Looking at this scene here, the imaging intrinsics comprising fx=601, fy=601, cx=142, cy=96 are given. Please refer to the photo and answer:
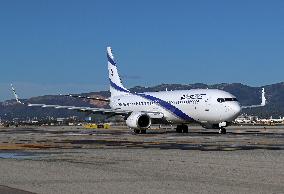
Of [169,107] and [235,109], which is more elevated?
[169,107]

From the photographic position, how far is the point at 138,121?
204 feet

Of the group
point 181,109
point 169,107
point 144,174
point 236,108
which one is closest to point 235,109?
point 236,108

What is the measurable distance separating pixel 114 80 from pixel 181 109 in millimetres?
19359

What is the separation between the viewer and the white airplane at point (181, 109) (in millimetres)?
58562

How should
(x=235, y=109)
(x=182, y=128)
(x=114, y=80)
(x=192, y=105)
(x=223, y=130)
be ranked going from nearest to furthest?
(x=235, y=109), (x=223, y=130), (x=192, y=105), (x=182, y=128), (x=114, y=80)

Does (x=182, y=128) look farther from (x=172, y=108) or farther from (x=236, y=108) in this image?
(x=236, y=108)

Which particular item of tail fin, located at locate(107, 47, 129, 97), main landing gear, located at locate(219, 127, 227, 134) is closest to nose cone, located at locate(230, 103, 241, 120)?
main landing gear, located at locate(219, 127, 227, 134)

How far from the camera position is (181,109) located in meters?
62.2

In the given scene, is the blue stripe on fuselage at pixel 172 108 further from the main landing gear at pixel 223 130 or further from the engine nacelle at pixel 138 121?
the main landing gear at pixel 223 130

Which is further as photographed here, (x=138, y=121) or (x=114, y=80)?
(x=114, y=80)

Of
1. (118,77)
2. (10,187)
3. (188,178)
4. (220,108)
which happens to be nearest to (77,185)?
(10,187)

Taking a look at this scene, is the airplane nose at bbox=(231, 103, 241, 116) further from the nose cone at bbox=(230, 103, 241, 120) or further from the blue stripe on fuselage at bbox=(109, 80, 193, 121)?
the blue stripe on fuselage at bbox=(109, 80, 193, 121)

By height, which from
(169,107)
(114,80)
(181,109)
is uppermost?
(114,80)

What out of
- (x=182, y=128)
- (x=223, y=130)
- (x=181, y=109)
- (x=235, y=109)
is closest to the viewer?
(x=235, y=109)
